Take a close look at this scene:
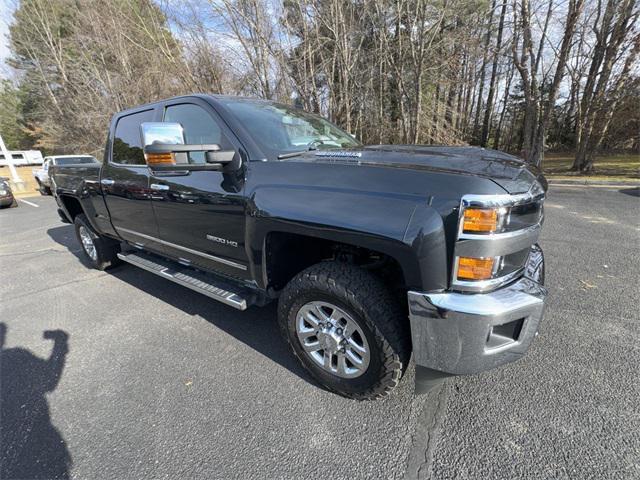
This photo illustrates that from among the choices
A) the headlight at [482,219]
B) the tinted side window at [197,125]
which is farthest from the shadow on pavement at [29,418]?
the headlight at [482,219]

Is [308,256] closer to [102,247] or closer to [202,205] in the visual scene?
[202,205]

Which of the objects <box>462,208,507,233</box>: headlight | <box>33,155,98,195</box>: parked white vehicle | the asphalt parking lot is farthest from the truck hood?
<box>33,155,98,195</box>: parked white vehicle

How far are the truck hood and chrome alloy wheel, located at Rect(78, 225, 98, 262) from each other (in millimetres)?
3863

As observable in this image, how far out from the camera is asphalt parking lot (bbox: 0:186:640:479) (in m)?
1.71

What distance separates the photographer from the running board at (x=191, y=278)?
2.45 meters

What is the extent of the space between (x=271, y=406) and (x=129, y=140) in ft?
10.1

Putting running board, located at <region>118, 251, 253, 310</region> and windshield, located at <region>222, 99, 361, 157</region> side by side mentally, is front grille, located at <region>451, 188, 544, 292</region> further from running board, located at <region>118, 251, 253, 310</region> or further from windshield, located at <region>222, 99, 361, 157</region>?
running board, located at <region>118, 251, 253, 310</region>

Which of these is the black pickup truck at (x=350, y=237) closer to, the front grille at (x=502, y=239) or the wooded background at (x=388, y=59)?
the front grille at (x=502, y=239)

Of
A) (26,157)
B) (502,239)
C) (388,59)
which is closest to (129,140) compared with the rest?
(502,239)

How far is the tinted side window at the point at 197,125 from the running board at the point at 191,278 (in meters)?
1.03

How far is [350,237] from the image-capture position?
5.79ft

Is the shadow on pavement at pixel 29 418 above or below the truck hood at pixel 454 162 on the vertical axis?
below

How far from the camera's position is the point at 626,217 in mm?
5781

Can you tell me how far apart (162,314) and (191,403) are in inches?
56.1
